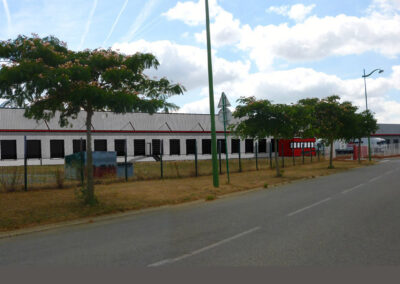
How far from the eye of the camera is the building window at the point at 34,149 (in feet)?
105

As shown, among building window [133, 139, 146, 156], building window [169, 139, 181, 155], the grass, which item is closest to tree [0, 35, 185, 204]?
the grass

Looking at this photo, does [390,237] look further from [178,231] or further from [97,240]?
[97,240]

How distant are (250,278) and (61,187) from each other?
12.1 meters

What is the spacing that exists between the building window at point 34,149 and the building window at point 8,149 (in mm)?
1011

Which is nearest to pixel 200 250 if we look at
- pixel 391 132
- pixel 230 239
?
pixel 230 239

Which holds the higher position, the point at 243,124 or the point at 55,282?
the point at 243,124

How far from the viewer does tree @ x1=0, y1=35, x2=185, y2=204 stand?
9.08 meters

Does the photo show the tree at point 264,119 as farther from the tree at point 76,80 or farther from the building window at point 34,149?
the building window at point 34,149

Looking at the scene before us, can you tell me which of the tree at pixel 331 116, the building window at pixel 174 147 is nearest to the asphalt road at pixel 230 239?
the tree at pixel 331 116

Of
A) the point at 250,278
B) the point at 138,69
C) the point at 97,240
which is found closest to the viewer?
the point at 250,278

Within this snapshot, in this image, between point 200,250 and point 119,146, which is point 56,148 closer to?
point 119,146

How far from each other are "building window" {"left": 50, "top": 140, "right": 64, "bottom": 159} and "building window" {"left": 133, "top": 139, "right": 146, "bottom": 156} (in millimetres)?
6752

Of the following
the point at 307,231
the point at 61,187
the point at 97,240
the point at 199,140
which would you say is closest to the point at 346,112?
the point at 199,140

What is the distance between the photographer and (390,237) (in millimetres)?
6430
